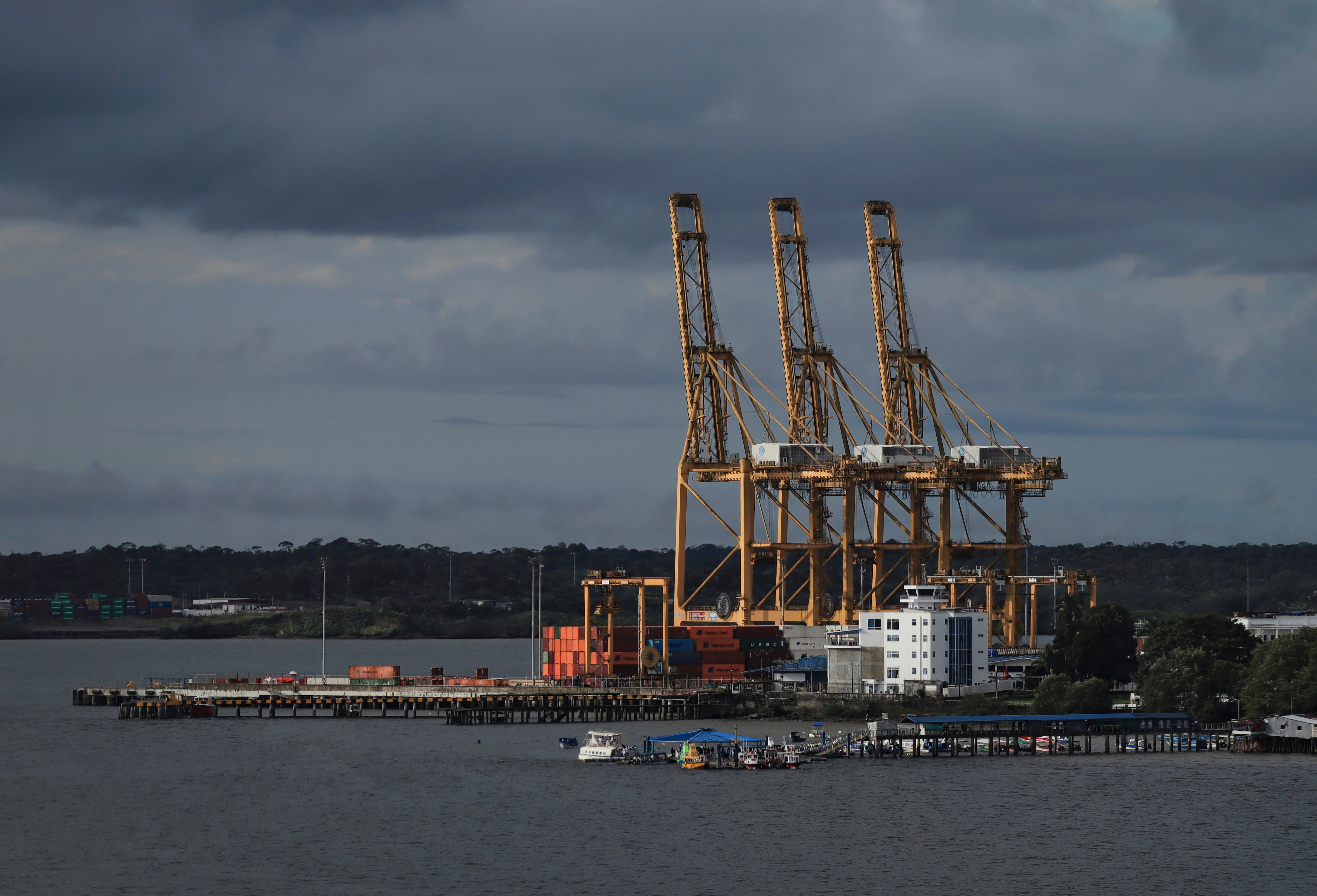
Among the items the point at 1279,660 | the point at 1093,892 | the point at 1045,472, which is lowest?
the point at 1093,892

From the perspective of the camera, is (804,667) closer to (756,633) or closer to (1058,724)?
(756,633)

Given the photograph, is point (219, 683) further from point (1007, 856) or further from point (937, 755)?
point (1007, 856)

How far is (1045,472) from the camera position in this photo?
477 feet

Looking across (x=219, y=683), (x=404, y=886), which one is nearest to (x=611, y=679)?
(x=219, y=683)

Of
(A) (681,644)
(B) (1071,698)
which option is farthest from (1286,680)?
(A) (681,644)

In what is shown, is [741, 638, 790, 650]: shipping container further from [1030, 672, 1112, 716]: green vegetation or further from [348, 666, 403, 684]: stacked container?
[348, 666, 403, 684]: stacked container

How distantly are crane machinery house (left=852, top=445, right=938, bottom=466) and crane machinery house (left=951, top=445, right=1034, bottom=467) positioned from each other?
139 inches

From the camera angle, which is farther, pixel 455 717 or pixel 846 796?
pixel 455 717

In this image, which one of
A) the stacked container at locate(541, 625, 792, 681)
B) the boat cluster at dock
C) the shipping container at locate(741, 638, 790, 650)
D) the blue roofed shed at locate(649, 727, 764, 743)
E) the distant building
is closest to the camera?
the boat cluster at dock

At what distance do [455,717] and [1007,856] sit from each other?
62.5 metres

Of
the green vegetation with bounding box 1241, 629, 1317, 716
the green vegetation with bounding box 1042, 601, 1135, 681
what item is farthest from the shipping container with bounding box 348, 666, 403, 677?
the green vegetation with bounding box 1241, 629, 1317, 716

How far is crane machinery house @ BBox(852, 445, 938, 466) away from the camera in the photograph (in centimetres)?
14538

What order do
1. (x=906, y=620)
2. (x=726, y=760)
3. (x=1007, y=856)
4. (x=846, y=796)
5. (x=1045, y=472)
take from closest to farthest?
(x=1007, y=856) → (x=846, y=796) → (x=726, y=760) → (x=906, y=620) → (x=1045, y=472)

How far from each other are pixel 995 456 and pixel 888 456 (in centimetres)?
934
